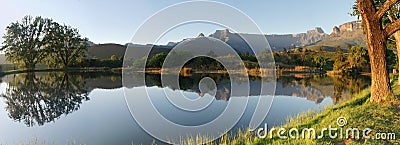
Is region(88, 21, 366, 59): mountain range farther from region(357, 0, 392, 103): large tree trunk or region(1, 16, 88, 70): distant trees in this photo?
region(1, 16, 88, 70): distant trees

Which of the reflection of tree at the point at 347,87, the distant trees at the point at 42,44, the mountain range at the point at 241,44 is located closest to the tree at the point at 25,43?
the distant trees at the point at 42,44

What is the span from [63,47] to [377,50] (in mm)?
55760

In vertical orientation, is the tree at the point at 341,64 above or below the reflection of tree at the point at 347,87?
above

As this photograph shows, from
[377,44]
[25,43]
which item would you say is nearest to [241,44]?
[377,44]

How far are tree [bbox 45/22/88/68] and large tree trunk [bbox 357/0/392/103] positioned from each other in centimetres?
5462

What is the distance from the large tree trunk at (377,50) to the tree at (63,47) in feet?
179

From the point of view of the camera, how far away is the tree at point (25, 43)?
47125mm

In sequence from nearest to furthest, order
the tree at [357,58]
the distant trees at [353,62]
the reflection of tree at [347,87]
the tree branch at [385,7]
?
the tree branch at [385,7] → the reflection of tree at [347,87] → the tree at [357,58] → the distant trees at [353,62]

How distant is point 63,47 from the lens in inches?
2093

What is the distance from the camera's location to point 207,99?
10195 mm

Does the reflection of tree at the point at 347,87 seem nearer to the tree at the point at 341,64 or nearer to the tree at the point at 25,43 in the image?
the tree at the point at 341,64

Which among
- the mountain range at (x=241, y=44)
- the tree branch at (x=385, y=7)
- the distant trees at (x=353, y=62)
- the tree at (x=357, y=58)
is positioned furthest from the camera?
the distant trees at (x=353, y=62)

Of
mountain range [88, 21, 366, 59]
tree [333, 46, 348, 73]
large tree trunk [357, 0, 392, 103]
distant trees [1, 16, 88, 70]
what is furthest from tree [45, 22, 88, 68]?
large tree trunk [357, 0, 392, 103]

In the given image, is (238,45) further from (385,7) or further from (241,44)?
(385,7)
